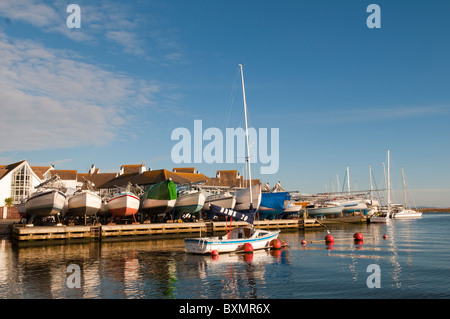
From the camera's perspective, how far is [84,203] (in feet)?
161

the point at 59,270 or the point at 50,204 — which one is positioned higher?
the point at 50,204

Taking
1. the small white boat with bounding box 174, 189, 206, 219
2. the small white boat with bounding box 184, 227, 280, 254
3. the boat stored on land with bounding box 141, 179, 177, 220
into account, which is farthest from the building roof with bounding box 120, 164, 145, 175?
the small white boat with bounding box 184, 227, 280, 254

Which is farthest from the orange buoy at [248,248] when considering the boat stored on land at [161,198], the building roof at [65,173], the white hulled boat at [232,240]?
the building roof at [65,173]

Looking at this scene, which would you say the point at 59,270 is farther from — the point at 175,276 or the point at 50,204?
the point at 50,204

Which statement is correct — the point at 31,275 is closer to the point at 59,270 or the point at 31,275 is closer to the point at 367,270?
the point at 59,270

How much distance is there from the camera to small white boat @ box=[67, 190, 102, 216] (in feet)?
162

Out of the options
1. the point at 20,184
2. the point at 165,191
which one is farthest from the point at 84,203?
the point at 20,184

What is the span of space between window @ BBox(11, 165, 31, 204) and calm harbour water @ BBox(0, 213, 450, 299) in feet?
128

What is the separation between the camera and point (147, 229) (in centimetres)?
4788
